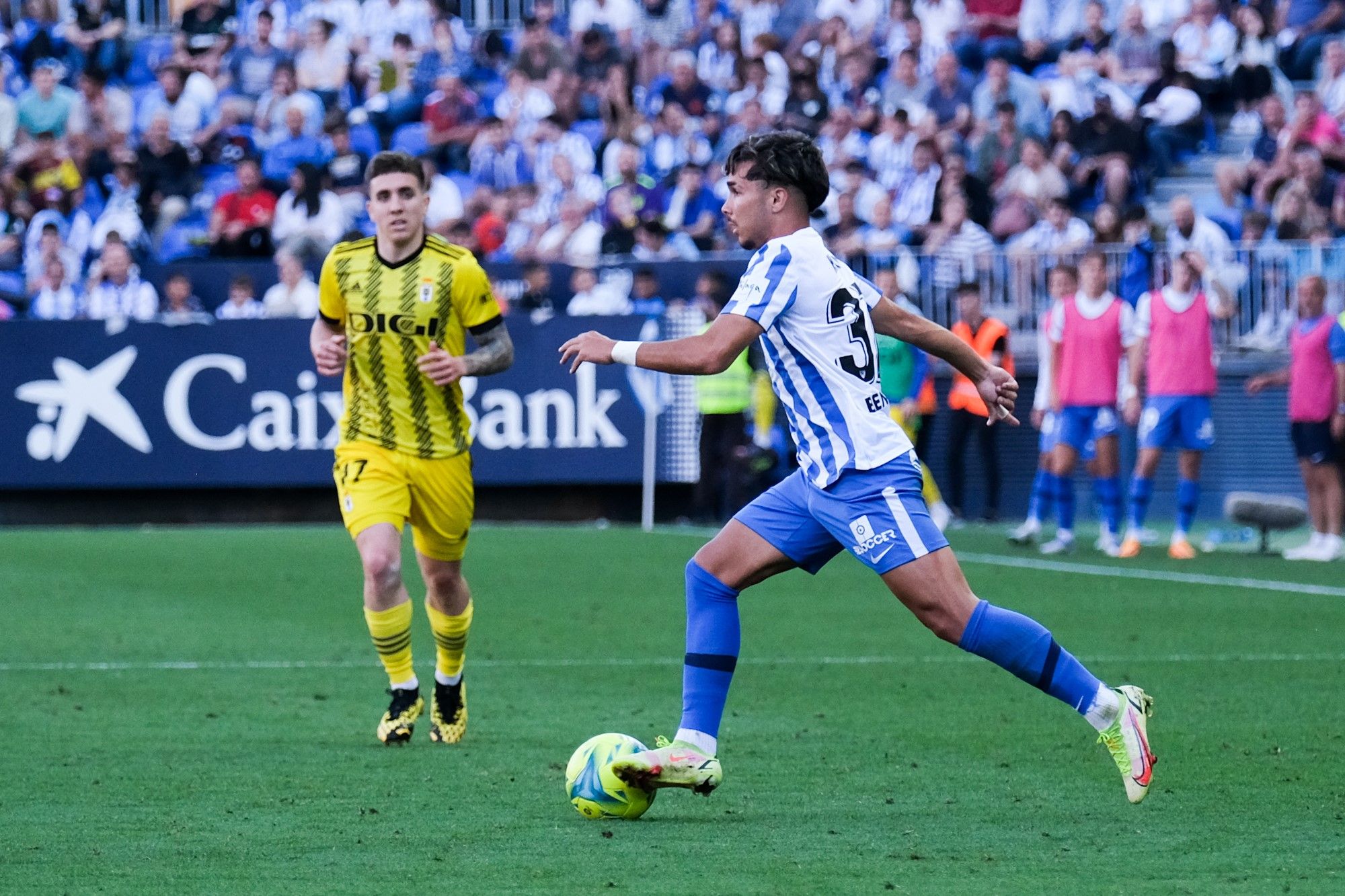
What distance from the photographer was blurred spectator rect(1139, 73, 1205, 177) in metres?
20.8

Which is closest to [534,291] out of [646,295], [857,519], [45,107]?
[646,295]

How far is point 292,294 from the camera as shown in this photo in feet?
58.5

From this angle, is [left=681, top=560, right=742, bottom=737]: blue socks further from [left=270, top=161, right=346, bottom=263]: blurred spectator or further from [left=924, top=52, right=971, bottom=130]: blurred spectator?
[left=924, top=52, right=971, bottom=130]: blurred spectator

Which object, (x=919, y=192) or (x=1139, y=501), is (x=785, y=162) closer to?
(x=1139, y=501)

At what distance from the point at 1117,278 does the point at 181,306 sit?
346 inches

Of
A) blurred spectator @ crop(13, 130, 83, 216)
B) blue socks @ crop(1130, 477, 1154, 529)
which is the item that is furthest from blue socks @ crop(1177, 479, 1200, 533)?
blurred spectator @ crop(13, 130, 83, 216)

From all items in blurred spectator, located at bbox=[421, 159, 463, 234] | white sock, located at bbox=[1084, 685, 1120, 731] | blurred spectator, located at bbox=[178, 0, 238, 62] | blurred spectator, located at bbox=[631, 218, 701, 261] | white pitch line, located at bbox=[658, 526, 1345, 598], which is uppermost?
blurred spectator, located at bbox=[178, 0, 238, 62]

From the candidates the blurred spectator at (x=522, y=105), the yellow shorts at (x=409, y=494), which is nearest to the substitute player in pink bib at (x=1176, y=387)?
the yellow shorts at (x=409, y=494)

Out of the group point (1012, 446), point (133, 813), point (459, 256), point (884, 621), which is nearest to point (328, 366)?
point (459, 256)

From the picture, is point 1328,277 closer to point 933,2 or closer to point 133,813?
point 933,2

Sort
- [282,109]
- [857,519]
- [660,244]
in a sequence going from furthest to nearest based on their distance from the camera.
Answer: [282,109]
[660,244]
[857,519]

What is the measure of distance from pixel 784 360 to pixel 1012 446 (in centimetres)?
1321

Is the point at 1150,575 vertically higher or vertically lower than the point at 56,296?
lower

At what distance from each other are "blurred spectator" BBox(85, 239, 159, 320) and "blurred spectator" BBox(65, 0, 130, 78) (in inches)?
288
